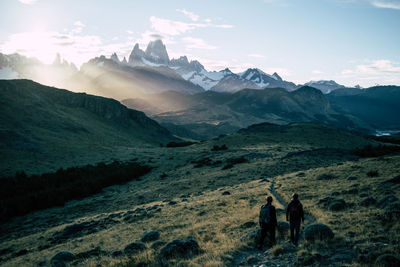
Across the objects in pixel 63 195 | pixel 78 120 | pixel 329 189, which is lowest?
pixel 63 195

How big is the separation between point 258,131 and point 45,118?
243 ft

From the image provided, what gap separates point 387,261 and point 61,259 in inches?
582

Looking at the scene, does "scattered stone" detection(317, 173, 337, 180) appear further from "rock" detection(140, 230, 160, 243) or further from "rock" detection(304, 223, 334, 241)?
"rock" detection(140, 230, 160, 243)

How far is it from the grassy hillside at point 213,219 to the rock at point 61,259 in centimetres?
38

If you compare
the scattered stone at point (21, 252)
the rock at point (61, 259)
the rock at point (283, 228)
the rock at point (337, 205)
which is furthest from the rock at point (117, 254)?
the rock at point (337, 205)

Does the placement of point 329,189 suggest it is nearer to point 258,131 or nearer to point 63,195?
point 63,195

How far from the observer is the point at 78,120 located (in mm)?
103125

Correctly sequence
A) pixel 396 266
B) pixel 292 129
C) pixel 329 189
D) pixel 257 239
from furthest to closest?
pixel 292 129, pixel 329 189, pixel 257 239, pixel 396 266

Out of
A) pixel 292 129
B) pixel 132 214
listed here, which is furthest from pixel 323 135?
pixel 132 214

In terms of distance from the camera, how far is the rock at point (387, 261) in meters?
8.05

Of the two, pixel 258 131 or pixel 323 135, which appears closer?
pixel 323 135

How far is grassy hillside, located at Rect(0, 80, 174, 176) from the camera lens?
59.9 meters

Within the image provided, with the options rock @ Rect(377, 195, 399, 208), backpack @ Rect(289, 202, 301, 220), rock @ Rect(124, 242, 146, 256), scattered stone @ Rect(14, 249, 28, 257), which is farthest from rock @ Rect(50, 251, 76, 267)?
rock @ Rect(377, 195, 399, 208)

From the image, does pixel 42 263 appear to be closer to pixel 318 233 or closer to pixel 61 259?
pixel 61 259
